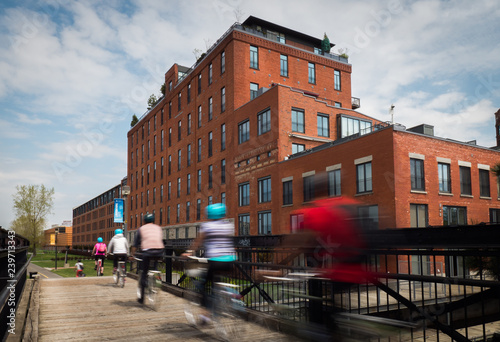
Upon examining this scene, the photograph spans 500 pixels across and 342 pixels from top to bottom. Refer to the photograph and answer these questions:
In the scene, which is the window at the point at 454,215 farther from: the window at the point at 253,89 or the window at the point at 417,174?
the window at the point at 253,89

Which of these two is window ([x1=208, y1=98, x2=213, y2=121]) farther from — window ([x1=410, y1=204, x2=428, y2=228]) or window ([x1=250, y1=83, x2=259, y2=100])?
window ([x1=410, y1=204, x2=428, y2=228])

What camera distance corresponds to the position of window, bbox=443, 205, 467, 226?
2736 centimetres

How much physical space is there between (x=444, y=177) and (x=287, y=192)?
1143 centimetres

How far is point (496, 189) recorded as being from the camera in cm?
3069

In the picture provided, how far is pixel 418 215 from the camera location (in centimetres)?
2608

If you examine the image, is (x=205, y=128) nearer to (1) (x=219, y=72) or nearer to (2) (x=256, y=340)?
(1) (x=219, y=72)

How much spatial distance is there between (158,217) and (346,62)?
1285 inches

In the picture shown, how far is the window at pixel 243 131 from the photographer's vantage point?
38719 mm

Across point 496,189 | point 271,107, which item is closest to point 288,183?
point 271,107

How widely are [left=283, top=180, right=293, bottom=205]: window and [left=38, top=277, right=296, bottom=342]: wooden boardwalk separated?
889 inches

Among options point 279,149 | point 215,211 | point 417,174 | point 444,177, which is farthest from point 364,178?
point 215,211

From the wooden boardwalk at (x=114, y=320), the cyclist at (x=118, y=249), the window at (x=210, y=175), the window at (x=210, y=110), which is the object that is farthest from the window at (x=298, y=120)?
the wooden boardwalk at (x=114, y=320)

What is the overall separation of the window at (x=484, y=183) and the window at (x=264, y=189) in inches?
624

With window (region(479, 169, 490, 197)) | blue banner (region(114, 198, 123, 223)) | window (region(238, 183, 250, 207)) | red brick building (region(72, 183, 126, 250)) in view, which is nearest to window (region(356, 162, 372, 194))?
window (region(479, 169, 490, 197))
